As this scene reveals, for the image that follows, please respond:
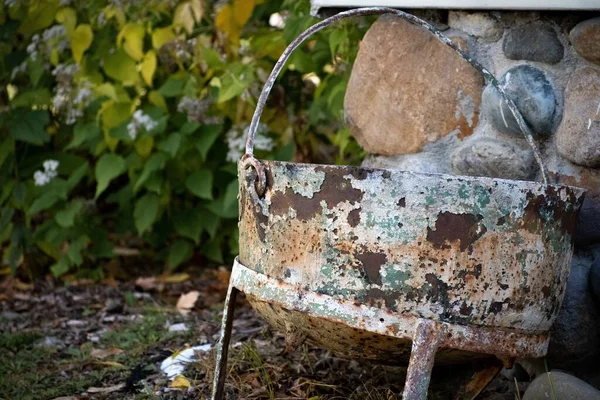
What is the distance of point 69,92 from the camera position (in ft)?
10.8

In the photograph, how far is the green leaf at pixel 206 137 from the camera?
3.13m

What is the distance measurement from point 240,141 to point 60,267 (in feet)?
3.18

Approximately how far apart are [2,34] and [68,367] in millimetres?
1580

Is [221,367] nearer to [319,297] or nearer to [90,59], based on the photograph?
[319,297]

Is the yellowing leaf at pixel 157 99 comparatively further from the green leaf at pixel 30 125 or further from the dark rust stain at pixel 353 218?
the dark rust stain at pixel 353 218

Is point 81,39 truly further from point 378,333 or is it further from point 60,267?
point 378,333

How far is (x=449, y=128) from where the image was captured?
2.10 metres

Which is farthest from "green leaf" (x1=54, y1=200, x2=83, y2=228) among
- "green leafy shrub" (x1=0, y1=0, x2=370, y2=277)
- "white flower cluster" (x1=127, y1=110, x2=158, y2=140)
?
"white flower cluster" (x1=127, y1=110, x2=158, y2=140)

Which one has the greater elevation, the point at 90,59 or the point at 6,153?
the point at 90,59

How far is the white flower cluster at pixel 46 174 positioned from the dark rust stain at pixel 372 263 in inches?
78.5

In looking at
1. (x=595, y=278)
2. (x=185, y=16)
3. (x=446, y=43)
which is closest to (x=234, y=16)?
(x=185, y=16)

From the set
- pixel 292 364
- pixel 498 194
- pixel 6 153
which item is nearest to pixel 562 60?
pixel 498 194

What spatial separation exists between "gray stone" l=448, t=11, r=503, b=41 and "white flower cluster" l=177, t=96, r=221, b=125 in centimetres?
129

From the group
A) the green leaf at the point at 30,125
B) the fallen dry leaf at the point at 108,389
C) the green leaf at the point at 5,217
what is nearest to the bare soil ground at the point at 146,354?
the fallen dry leaf at the point at 108,389
